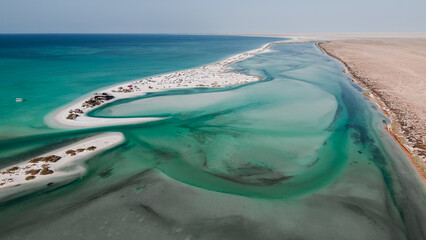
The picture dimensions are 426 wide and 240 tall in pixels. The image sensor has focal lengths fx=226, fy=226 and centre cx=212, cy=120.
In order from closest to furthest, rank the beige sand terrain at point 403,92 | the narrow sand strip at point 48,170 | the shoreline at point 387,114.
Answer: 1. the narrow sand strip at point 48,170
2. the shoreline at point 387,114
3. the beige sand terrain at point 403,92

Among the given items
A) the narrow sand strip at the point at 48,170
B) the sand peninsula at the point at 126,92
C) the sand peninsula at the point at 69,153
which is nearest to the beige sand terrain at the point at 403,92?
Answer: the sand peninsula at the point at 126,92

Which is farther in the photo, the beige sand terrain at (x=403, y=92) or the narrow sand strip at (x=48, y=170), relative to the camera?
the beige sand terrain at (x=403, y=92)

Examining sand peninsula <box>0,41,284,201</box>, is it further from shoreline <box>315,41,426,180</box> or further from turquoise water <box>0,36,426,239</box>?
shoreline <box>315,41,426,180</box>

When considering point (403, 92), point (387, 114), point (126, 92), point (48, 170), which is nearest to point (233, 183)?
point (48, 170)

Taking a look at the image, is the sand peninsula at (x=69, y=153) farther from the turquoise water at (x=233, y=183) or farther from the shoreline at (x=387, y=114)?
the shoreline at (x=387, y=114)

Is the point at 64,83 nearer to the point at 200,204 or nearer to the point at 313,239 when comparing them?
the point at 200,204
